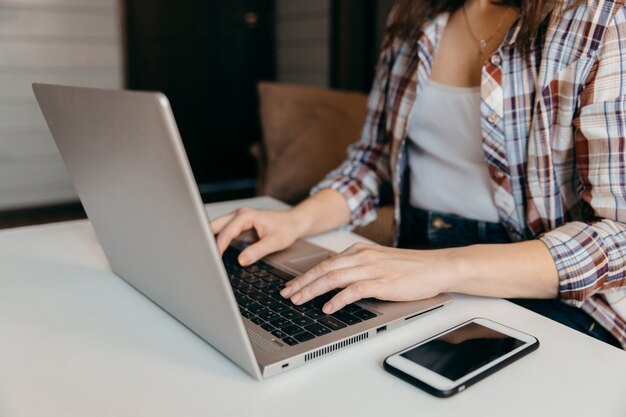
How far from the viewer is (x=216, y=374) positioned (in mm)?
547

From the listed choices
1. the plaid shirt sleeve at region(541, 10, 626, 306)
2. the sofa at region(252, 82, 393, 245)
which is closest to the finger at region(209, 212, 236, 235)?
the plaid shirt sleeve at region(541, 10, 626, 306)

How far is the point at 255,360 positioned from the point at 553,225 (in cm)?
61

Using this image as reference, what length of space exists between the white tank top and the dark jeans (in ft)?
0.06

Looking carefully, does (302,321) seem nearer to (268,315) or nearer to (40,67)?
(268,315)

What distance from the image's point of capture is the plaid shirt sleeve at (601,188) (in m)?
0.77

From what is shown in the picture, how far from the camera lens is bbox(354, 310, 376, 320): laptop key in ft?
2.13

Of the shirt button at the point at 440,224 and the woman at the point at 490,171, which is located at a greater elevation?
the woman at the point at 490,171

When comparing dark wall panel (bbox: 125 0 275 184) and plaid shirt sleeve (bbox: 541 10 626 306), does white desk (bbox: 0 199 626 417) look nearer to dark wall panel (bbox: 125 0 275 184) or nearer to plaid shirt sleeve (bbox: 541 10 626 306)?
plaid shirt sleeve (bbox: 541 10 626 306)

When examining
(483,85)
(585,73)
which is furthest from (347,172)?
(585,73)

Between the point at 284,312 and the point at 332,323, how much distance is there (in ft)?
0.18

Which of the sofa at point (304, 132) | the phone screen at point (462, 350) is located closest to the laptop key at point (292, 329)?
the phone screen at point (462, 350)

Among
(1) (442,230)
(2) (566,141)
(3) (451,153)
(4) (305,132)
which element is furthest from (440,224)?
(4) (305,132)

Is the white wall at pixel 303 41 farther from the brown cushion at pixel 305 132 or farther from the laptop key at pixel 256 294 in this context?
the laptop key at pixel 256 294

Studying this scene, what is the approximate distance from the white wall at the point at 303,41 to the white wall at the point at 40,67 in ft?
3.42
